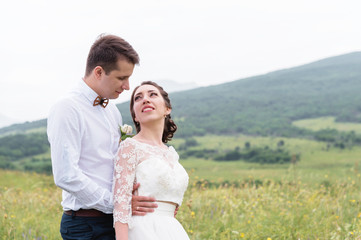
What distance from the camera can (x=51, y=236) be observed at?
5.83 metres

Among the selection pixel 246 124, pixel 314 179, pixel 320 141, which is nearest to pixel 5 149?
pixel 246 124

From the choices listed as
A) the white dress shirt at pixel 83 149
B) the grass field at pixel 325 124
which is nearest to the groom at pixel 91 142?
the white dress shirt at pixel 83 149

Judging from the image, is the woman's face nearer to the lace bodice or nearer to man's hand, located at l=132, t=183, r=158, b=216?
the lace bodice

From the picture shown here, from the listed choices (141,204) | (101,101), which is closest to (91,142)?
(101,101)

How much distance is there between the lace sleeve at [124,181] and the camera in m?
3.03

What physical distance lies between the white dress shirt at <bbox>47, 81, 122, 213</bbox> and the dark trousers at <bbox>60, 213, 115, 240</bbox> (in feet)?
0.37

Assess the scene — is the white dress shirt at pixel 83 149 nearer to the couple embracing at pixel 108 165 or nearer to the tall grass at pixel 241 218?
the couple embracing at pixel 108 165

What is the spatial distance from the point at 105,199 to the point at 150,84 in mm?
1044

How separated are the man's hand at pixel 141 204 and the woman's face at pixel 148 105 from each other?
1.84ft

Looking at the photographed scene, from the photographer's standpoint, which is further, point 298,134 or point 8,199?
point 298,134

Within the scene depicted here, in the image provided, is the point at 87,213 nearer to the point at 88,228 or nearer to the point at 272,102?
the point at 88,228

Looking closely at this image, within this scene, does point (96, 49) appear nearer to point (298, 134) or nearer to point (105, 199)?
point (105, 199)

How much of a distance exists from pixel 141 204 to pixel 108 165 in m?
0.38

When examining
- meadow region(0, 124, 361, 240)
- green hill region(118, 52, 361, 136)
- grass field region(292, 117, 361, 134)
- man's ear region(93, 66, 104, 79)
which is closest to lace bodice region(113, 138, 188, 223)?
man's ear region(93, 66, 104, 79)
